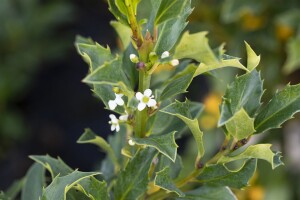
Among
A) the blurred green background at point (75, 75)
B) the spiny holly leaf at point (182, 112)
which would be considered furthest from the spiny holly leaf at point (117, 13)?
the blurred green background at point (75, 75)

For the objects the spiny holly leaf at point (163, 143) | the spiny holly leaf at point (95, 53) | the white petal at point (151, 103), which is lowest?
the spiny holly leaf at point (163, 143)

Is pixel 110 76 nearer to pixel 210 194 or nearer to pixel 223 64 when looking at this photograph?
pixel 223 64

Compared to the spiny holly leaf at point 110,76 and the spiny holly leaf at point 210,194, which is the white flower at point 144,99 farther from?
the spiny holly leaf at point 210,194

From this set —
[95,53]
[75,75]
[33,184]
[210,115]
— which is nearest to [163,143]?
[95,53]

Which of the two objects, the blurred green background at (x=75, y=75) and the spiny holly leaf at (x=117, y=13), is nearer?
the spiny holly leaf at (x=117, y=13)

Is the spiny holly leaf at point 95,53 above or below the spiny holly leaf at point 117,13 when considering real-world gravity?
below

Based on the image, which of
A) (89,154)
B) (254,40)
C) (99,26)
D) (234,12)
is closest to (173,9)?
(234,12)

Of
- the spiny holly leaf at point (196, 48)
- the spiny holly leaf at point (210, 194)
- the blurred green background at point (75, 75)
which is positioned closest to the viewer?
the spiny holly leaf at point (196, 48)
